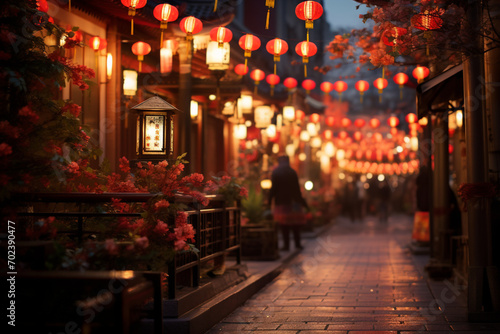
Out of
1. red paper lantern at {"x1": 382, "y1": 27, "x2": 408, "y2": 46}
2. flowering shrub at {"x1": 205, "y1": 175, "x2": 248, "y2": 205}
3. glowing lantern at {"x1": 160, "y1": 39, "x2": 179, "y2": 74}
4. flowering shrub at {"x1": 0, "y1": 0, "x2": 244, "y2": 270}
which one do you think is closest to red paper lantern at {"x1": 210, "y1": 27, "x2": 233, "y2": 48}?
glowing lantern at {"x1": 160, "y1": 39, "x2": 179, "y2": 74}

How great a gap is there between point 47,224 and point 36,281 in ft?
5.17

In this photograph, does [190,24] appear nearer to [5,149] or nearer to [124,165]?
[124,165]

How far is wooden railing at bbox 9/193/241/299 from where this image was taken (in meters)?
7.30

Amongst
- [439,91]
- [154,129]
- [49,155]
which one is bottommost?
[49,155]

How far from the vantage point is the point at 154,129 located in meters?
10.6

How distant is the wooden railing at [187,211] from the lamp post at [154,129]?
1.12m

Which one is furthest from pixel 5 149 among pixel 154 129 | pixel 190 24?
pixel 190 24

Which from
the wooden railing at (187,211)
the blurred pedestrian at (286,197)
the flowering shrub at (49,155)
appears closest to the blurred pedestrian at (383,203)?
the blurred pedestrian at (286,197)

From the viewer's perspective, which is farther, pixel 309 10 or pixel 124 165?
pixel 309 10

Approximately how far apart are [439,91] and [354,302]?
4.12 m

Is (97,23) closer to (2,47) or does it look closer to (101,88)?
(101,88)

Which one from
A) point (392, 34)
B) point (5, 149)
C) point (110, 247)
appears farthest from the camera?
point (392, 34)

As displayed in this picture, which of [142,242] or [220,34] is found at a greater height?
[220,34]

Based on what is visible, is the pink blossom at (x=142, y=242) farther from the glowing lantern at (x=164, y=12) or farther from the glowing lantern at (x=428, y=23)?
the glowing lantern at (x=164, y=12)
